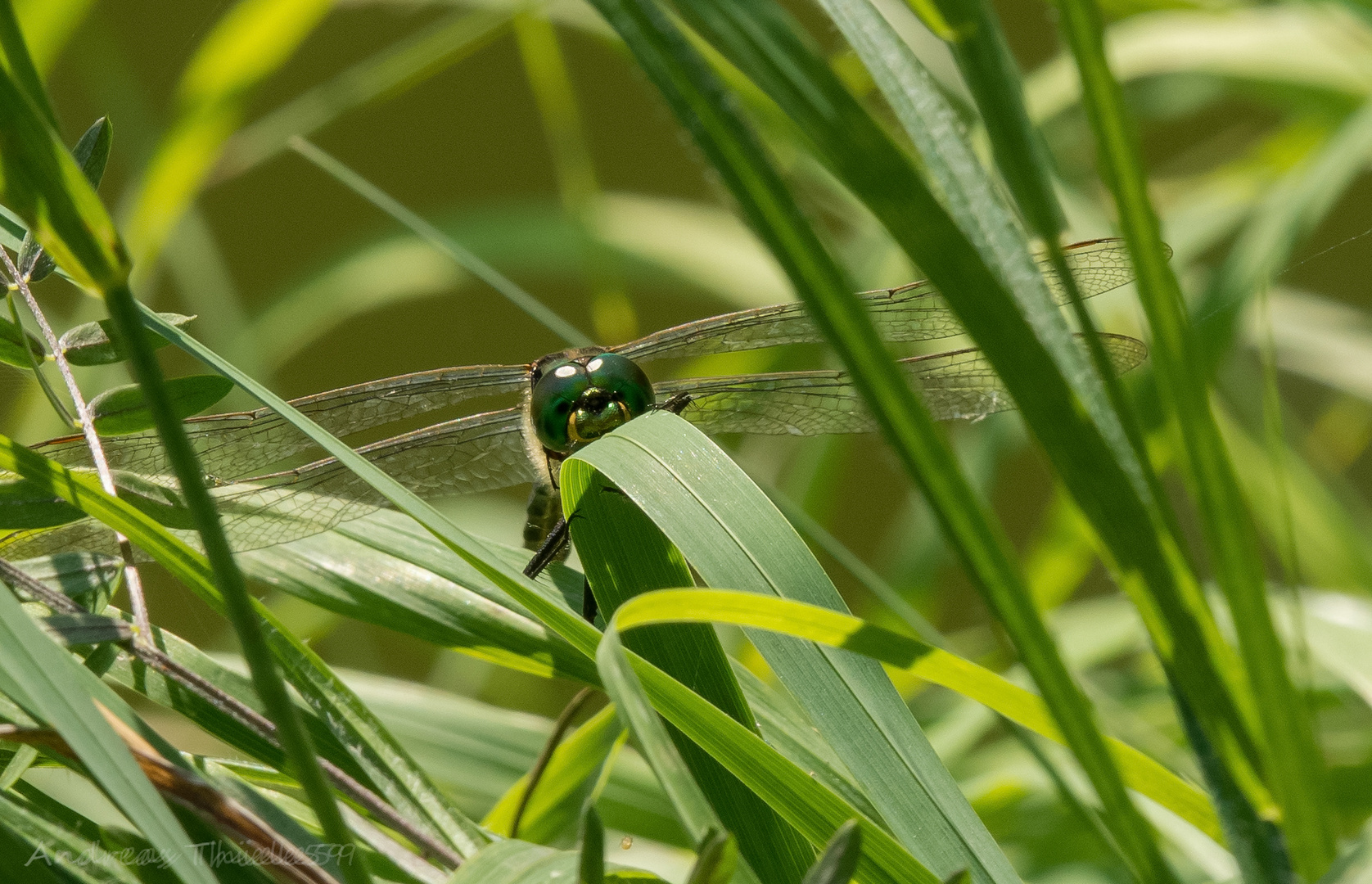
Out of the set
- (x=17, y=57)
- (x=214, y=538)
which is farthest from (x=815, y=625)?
(x=17, y=57)

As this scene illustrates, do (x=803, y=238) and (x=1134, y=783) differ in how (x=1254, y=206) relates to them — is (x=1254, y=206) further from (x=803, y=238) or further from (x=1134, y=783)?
(x=803, y=238)

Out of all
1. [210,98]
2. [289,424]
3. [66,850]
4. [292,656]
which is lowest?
[66,850]

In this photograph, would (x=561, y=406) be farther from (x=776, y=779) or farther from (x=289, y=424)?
(x=776, y=779)

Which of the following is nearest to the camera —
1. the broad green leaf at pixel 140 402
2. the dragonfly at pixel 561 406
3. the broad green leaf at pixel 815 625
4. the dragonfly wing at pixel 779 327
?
the broad green leaf at pixel 815 625

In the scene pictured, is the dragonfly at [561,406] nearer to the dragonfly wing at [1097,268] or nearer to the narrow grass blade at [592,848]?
the dragonfly wing at [1097,268]

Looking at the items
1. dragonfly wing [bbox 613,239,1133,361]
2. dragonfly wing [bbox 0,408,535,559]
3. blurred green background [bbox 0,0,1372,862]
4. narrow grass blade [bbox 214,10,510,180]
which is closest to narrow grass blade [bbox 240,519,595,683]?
dragonfly wing [bbox 0,408,535,559]

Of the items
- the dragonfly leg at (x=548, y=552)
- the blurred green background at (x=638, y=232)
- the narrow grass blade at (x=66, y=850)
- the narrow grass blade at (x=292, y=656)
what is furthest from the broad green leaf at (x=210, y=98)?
the narrow grass blade at (x=66, y=850)
